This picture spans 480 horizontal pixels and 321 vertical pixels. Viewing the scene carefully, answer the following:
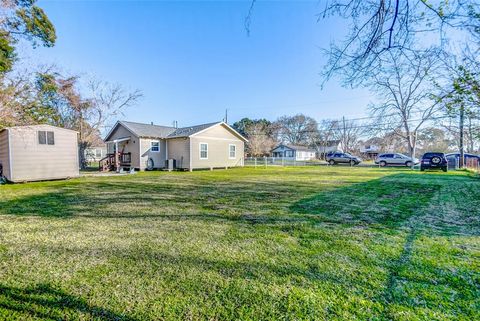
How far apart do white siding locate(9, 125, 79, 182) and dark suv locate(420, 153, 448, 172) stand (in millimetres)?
22337

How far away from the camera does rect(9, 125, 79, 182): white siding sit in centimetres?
917

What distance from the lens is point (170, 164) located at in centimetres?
1620

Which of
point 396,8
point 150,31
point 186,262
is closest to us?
point 186,262

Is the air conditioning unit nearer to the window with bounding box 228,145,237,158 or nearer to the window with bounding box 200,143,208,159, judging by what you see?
the window with bounding box 200,143,208,159

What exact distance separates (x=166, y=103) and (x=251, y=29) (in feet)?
71.4

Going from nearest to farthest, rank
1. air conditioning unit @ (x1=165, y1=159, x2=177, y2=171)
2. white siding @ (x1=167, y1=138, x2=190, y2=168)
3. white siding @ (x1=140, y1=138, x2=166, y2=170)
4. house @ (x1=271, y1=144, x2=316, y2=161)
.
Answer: white siding @ (x1=140, y1=138, x2=166, y2=170) < white siding @ (x1=167, y1=138, x2=190, y2=168) < air conditioning unit @ (x1=165, y1=159, x2=177, y2=171) < house @ (x1=271, y1=144, x2=316, y2=161)

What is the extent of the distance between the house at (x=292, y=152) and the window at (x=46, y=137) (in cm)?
3728

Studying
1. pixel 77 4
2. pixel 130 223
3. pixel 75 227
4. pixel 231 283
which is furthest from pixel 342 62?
pixel 77 4

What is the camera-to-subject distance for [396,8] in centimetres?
280

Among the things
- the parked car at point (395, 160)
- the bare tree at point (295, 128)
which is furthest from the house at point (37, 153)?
the bare tree at point (295, 128)

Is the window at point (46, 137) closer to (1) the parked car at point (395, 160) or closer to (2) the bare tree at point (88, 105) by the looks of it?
(2) the bare tree at point (88, 105)

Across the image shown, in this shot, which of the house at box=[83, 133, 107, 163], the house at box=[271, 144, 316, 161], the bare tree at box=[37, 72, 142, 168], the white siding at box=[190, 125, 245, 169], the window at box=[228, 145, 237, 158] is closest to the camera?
the white siding at box=[190, 125, 245, 169]

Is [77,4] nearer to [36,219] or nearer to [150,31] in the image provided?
[150,31]

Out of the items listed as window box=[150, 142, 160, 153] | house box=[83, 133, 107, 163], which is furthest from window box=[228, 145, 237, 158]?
house box=[83, 133, 107, 163]
